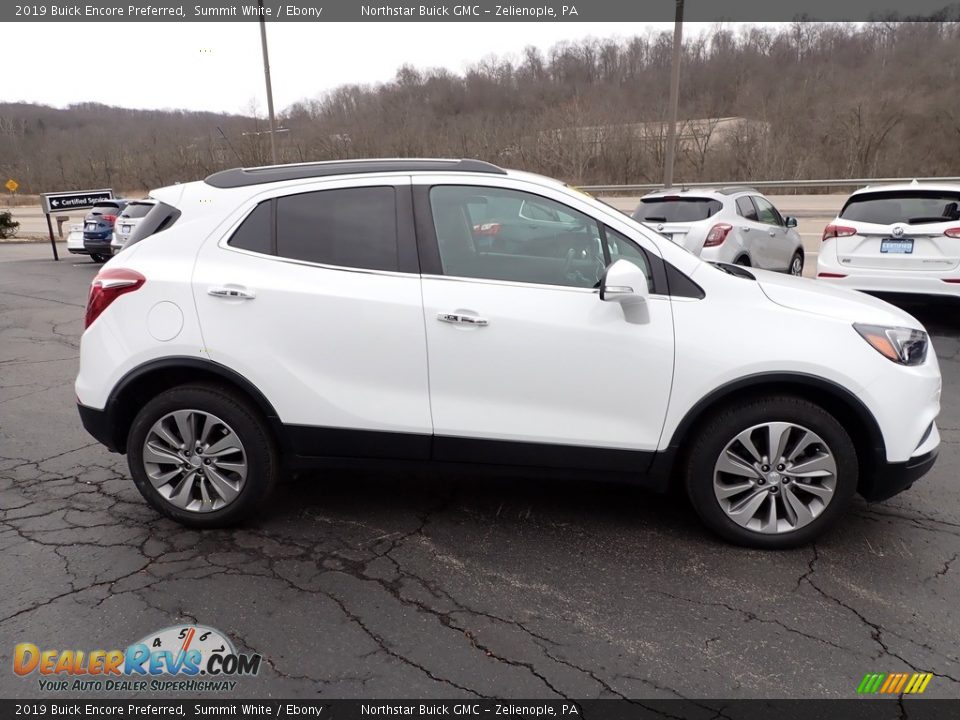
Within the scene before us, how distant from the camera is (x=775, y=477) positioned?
3.40 m

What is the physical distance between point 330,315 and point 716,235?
751 cm

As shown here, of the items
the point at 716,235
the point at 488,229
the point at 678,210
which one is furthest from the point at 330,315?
the point at 678,210

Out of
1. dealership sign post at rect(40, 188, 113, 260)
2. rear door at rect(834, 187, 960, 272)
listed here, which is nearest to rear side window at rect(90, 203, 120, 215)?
dealership sign post at rect(40, 188, 113, 260)

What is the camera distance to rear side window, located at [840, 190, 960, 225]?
25.3 feet

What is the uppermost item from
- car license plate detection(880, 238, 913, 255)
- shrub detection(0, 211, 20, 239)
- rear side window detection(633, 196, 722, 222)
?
rear side window detection(633, 196, 722, 222)

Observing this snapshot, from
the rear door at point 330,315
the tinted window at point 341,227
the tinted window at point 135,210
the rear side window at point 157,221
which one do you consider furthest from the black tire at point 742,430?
the tinted window at point 135,210

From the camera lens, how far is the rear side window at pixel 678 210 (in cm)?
986

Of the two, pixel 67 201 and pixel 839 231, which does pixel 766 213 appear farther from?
pixel 67 201

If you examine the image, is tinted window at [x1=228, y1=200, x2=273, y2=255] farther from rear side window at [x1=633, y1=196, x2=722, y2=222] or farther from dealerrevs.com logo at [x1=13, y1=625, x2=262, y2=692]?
rear side window at [x1=633, y1=196, x2=722, y2=222]

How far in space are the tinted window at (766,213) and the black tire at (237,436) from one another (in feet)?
30.2

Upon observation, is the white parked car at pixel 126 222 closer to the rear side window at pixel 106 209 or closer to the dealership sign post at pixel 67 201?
the rear side window at pixel 106 209

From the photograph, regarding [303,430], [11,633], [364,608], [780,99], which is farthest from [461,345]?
[780,99]

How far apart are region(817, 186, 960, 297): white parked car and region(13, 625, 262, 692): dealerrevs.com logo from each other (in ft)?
25.5
